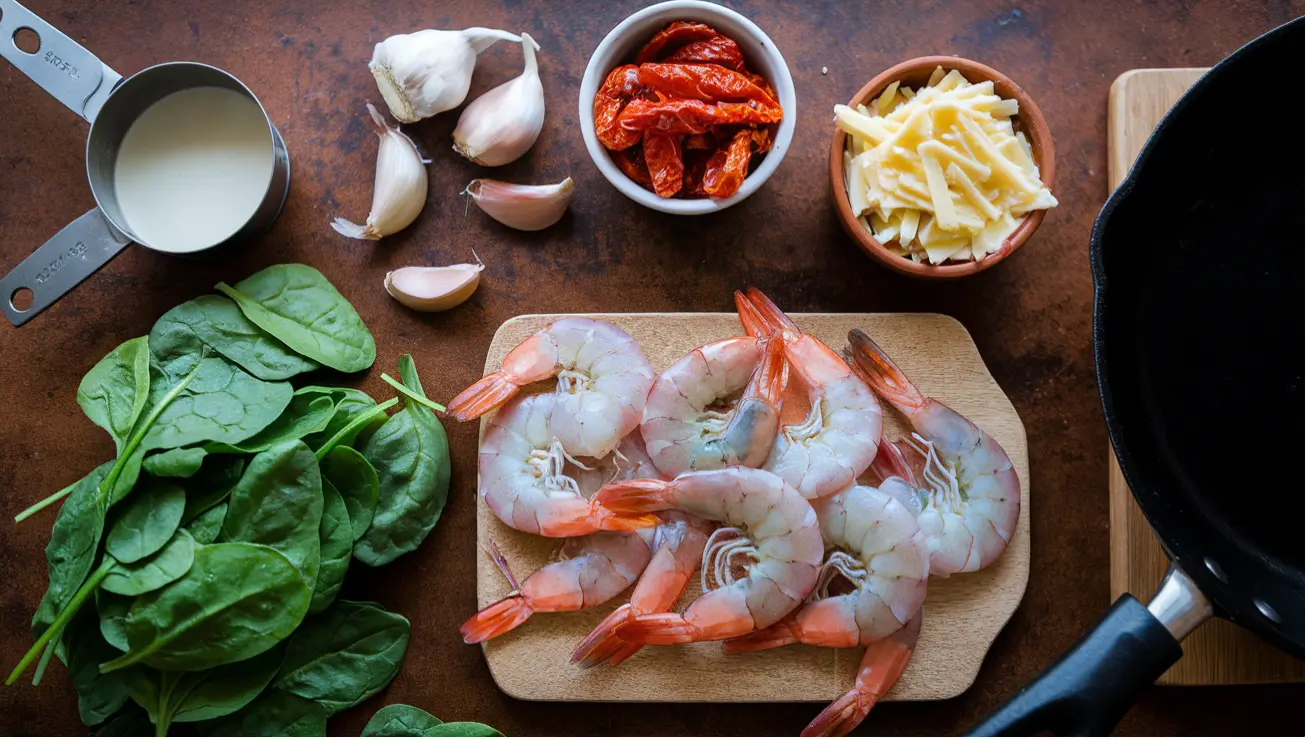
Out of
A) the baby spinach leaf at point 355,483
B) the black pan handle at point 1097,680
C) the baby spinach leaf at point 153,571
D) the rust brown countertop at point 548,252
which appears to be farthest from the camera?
the rust brown countertop at point 548,252

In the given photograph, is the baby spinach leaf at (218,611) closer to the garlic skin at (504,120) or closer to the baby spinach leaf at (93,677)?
the baby spinach leaf at (93,677)

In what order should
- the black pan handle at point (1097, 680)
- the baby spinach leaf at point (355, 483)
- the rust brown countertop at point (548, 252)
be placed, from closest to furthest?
the black pan handle at point (1097, 680) → the baby spinach leaf at point (355, 483) → the rust brown countertop at point (548, 252)

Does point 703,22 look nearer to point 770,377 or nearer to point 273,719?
point 770,377

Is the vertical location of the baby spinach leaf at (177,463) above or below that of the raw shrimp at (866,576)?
above

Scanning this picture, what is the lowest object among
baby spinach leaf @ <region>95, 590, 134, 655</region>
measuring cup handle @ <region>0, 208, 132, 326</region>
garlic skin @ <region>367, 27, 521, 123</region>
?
baby spinach leaf @ <region>95, 590, 134, 655</region>

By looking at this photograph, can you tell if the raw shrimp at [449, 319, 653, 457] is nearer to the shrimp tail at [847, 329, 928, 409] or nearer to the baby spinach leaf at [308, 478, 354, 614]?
the baby spinach leaf at [308, 478, 354, 614]

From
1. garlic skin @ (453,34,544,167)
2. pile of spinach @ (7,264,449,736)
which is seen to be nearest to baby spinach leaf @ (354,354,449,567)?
pile of spinach @ (7,264,449,736)

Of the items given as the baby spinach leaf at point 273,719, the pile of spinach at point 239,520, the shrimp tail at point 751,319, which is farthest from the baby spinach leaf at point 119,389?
the shrimp tail at point 751,319
